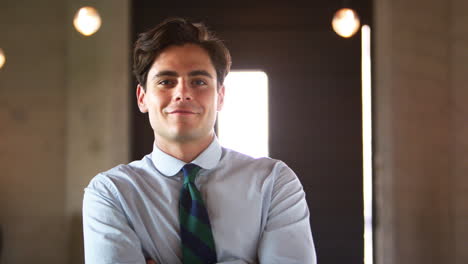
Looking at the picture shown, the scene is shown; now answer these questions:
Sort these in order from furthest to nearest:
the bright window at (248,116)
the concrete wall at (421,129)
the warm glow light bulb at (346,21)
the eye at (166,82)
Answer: the bright window at (248,116), the concrete wall at (421,129), the warm glow light bulb at (346,21), the eye at (166,82)

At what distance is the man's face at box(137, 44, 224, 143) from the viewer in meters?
1.44

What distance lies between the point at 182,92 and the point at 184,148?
0.16 m

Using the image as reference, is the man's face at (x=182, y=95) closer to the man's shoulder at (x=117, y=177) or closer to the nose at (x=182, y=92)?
the nose at (x=182, y=92)

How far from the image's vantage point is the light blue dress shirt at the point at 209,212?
1411mm

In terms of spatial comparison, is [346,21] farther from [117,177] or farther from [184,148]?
[117,177]

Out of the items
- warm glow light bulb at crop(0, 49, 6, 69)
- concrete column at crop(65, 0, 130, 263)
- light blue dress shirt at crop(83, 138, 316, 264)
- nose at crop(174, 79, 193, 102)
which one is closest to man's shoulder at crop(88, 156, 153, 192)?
light blue dress shirt at crop(83, 138, 316, 264)

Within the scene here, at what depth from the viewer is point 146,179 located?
4.91 ft

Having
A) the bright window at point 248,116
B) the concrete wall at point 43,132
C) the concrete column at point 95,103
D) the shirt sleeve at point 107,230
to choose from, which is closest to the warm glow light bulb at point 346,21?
the bright window at point 248,116

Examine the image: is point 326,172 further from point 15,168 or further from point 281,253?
point 281,253

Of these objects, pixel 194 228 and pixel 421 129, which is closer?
pixel 194 228

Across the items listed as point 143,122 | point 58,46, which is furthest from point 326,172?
point 58,46

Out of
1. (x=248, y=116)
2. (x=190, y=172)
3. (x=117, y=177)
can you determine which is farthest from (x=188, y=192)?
(x=248, y=116)

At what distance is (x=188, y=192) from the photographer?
57.4 inches

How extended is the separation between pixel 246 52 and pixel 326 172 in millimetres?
1007
